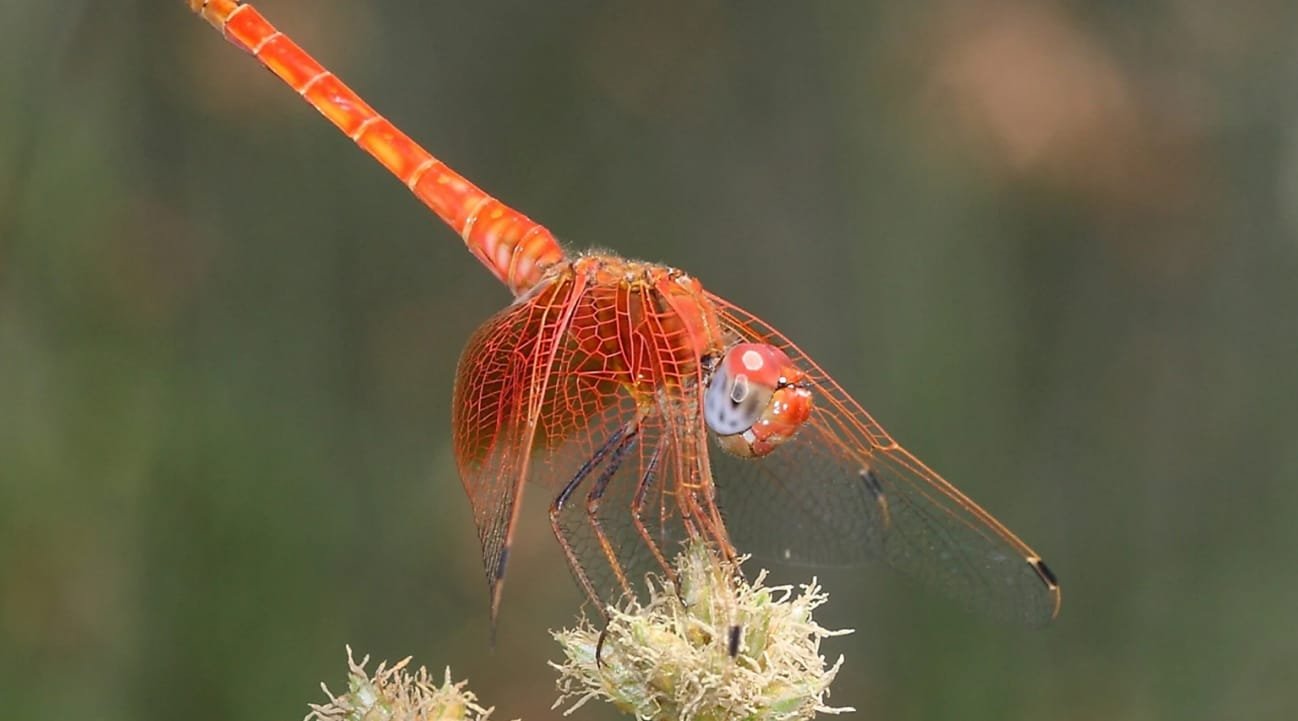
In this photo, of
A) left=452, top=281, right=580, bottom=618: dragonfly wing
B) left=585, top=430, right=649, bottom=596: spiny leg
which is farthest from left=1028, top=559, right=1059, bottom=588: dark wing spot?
left=452, top=281, right=580, bottom=618: dragonfly wing

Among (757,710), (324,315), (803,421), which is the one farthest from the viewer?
(324,315)

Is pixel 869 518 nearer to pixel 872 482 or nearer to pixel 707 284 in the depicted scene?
pixel 872 482

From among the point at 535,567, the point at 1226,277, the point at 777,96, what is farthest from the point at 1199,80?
the point at 535,567

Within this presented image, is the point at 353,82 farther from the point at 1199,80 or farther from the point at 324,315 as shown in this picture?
the point at 1199,80

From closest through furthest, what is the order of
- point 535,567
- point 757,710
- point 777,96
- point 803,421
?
point 757,710, point 803,421, point 535,567, point 777,96

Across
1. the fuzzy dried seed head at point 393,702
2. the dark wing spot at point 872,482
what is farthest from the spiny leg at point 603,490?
the dark wing spot at point 872,482

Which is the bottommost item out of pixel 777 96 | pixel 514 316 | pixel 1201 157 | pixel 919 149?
pixel 514 316

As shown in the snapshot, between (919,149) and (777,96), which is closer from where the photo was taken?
(919,149)

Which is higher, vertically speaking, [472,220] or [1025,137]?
[1025,137]
